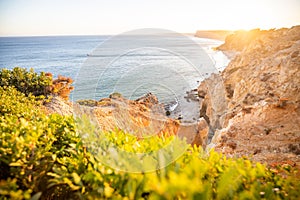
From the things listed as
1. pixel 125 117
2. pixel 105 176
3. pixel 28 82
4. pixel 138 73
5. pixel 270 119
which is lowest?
pixel 125 117

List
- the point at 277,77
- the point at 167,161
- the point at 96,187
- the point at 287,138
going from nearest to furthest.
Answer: the point at 96,187 → the point at 167,161 → the point at 287,138 → the point at 277,77

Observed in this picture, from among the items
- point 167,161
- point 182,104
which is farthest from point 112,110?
point 182,104

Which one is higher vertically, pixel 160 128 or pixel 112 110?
pixel 112 110

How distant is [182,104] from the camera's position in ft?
104

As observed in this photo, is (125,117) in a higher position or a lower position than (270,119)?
lower

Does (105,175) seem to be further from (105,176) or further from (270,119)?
(270,119)

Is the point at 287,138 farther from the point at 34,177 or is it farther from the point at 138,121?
the point at 138,121

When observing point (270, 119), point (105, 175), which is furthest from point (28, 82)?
point (270, 119)

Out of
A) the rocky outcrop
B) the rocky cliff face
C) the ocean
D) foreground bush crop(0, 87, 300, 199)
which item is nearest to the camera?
foreground bush crop(0, 87, 300, 199)

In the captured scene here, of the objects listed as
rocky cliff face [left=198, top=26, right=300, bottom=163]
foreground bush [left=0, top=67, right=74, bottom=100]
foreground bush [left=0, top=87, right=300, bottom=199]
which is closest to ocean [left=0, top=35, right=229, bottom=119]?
foreground bush [left=0, top=67, right=74, bottom=100]

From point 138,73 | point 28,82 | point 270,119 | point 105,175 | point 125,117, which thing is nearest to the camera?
point 105,175

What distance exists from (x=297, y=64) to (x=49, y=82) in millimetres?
11613

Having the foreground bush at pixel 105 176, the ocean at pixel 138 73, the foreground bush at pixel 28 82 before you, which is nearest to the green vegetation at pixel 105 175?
the foreground bush at pixel 105 176

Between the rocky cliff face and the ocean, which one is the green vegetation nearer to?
the ocean
